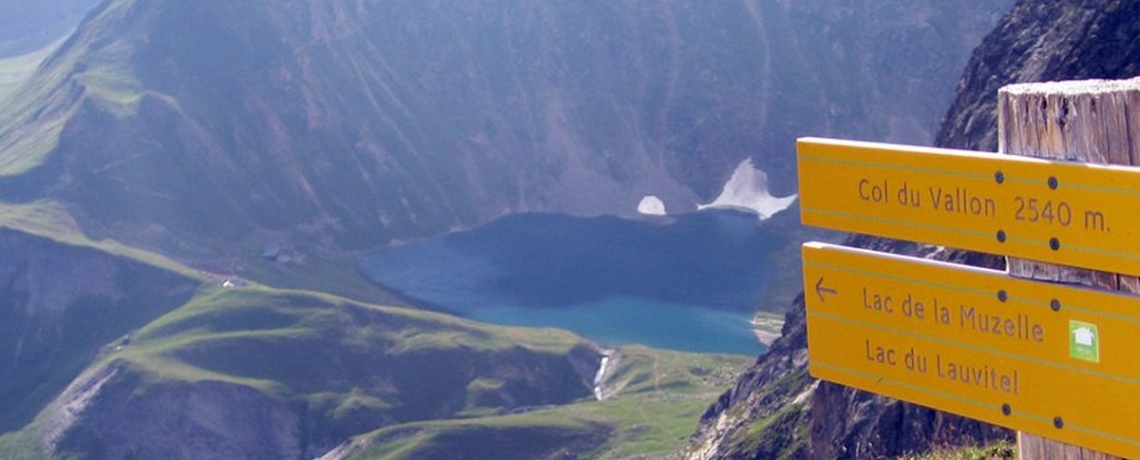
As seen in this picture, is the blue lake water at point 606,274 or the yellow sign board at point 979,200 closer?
the yellow sign board at point 979,200

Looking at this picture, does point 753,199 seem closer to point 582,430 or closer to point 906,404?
point 582,430

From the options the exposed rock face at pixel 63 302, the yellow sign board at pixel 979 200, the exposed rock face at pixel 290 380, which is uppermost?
the yellow sign board at pixel 979 200

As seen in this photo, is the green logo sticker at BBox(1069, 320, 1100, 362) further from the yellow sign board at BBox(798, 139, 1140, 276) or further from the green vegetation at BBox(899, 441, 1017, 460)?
the green vegetation at BBox(899, 441, 1017, 460)

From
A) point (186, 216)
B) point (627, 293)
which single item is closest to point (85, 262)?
point (186, 216)

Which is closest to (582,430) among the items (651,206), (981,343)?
(651,206)

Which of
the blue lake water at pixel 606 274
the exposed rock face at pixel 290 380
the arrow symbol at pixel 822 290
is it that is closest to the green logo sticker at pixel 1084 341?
the arrow symbol at pixel 822 290

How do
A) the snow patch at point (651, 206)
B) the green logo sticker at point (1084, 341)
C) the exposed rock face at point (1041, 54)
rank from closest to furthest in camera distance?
the green logo sticker at point (1084, 341), the exposed rock face at point (1041, 54), the snow patch at point (651, 206)

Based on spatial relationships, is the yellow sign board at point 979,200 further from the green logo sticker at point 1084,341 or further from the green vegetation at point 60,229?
the green vegetation at point 60,229
